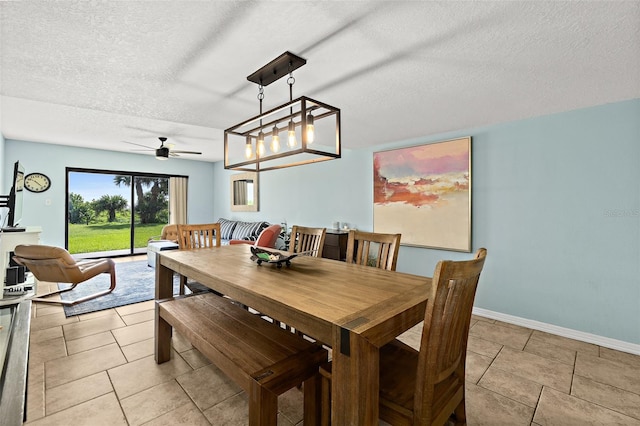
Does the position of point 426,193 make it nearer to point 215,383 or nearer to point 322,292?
point 322,292

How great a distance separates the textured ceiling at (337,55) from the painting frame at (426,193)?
2.16 ft

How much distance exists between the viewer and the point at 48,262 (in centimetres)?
319

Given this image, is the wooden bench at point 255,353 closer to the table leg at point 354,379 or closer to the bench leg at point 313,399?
the bench leg at point 313,399

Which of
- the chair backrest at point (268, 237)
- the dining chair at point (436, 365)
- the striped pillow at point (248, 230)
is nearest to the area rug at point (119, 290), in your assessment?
the chair backrest at point (268, 237)

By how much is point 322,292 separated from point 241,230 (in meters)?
5.01

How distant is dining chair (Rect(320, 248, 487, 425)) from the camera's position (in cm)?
110

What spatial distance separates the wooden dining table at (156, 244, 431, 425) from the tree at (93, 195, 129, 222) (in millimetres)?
5330

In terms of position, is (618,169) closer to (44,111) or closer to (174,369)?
(174,369)

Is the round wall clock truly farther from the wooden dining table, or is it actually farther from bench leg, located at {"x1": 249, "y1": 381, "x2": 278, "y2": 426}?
bench leg, located at {"x1": 249, "y1": 381, "x2": 278, "y2": 426}

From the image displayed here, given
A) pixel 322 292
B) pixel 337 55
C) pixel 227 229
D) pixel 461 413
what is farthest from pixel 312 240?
pixel 227 229

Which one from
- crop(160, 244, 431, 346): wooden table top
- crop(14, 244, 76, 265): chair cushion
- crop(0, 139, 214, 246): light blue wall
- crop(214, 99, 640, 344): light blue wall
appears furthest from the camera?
crop(0, 139, 214, 246): light blue wall

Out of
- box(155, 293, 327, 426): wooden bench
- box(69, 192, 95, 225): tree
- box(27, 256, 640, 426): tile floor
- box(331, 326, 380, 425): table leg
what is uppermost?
box(69, 192, 95, 225): tree

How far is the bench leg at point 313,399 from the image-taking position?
4.83 ft


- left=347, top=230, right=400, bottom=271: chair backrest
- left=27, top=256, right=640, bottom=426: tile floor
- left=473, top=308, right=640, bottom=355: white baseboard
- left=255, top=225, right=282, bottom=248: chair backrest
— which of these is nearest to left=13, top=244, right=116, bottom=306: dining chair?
left=27, top=256, right=640, bottom=426: tile floor
